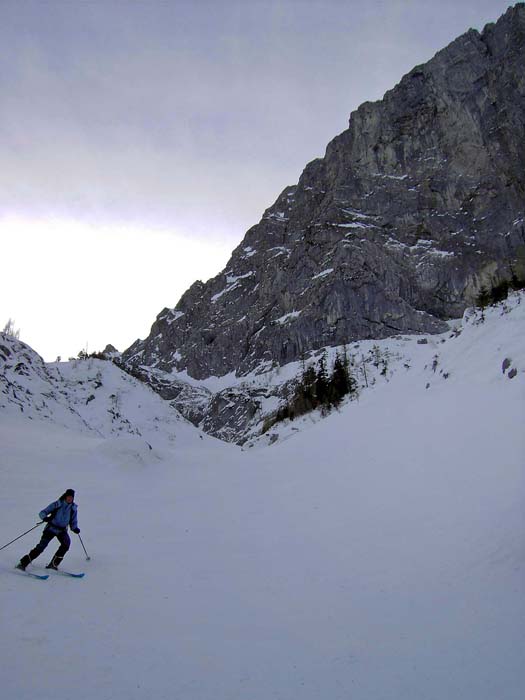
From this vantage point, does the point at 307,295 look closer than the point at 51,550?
No

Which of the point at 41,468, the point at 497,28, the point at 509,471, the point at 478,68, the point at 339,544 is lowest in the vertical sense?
the point at 339,544

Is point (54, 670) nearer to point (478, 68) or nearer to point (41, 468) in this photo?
point (41, 468)

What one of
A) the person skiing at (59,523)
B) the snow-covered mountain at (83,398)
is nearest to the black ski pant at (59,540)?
the person skiing at (59,523)

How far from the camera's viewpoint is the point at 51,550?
7.68 metres

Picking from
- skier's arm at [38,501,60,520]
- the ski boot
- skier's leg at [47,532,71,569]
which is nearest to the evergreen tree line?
skier's arm at [38,501,60,520]

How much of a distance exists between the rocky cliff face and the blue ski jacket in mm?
106786

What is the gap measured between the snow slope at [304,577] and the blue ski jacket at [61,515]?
75 centimetres

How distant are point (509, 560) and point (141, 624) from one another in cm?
483

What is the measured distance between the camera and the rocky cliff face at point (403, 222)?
113 meters

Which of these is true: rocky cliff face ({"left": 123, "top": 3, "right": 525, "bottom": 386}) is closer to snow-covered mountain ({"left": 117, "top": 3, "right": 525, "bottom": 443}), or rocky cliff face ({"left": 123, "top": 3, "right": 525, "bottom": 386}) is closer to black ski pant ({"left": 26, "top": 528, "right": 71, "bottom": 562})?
snow-covered mountain ({"left": 117, "top": 3, "right": 525, "bottom": 443})

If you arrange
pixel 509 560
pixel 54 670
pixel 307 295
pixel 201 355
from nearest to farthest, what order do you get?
pixel 54 670, pixel 509 560, pixel 307 295, pixel 201 355

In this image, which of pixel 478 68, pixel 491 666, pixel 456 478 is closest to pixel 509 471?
pixel 456 478

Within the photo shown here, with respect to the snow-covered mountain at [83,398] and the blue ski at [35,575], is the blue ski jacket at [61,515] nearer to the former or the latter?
the blue ski at [35,575]

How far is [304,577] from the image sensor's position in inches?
254
